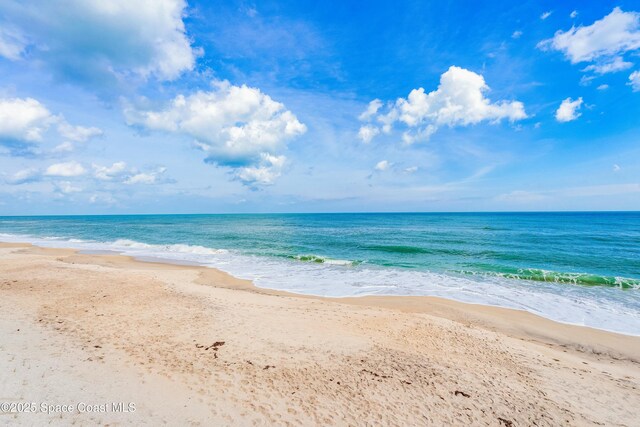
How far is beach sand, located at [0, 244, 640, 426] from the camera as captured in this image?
5562 millimetres

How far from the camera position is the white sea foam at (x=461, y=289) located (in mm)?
12758

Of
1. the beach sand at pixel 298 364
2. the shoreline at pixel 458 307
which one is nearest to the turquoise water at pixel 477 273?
the shoreline at pixel 458 307

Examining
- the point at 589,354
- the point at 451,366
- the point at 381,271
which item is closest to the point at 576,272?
the point at 381,271

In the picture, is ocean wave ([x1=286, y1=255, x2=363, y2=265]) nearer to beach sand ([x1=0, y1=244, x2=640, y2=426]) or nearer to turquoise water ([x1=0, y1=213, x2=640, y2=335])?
turquoise water ([x1=0, y1=213, x2=640, y2=335])

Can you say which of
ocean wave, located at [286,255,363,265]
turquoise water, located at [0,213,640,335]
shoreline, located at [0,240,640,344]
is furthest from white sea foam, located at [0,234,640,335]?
ocean wave, located at [286,255,363,265]

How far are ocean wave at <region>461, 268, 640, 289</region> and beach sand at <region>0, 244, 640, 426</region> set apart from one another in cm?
872

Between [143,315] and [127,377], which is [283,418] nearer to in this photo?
[127,377]

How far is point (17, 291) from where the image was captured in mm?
12430

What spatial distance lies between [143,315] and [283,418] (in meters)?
7.26

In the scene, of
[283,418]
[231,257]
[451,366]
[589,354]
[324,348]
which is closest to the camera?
[283,418]

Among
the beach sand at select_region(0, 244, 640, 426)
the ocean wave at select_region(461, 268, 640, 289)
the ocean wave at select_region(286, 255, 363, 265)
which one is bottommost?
the ocean wave at select_region(461, 268, 640, 289)

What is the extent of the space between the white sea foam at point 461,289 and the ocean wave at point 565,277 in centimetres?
104

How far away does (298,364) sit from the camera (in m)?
7.18

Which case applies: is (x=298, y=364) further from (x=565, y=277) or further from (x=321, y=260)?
(x=565, y=277)
